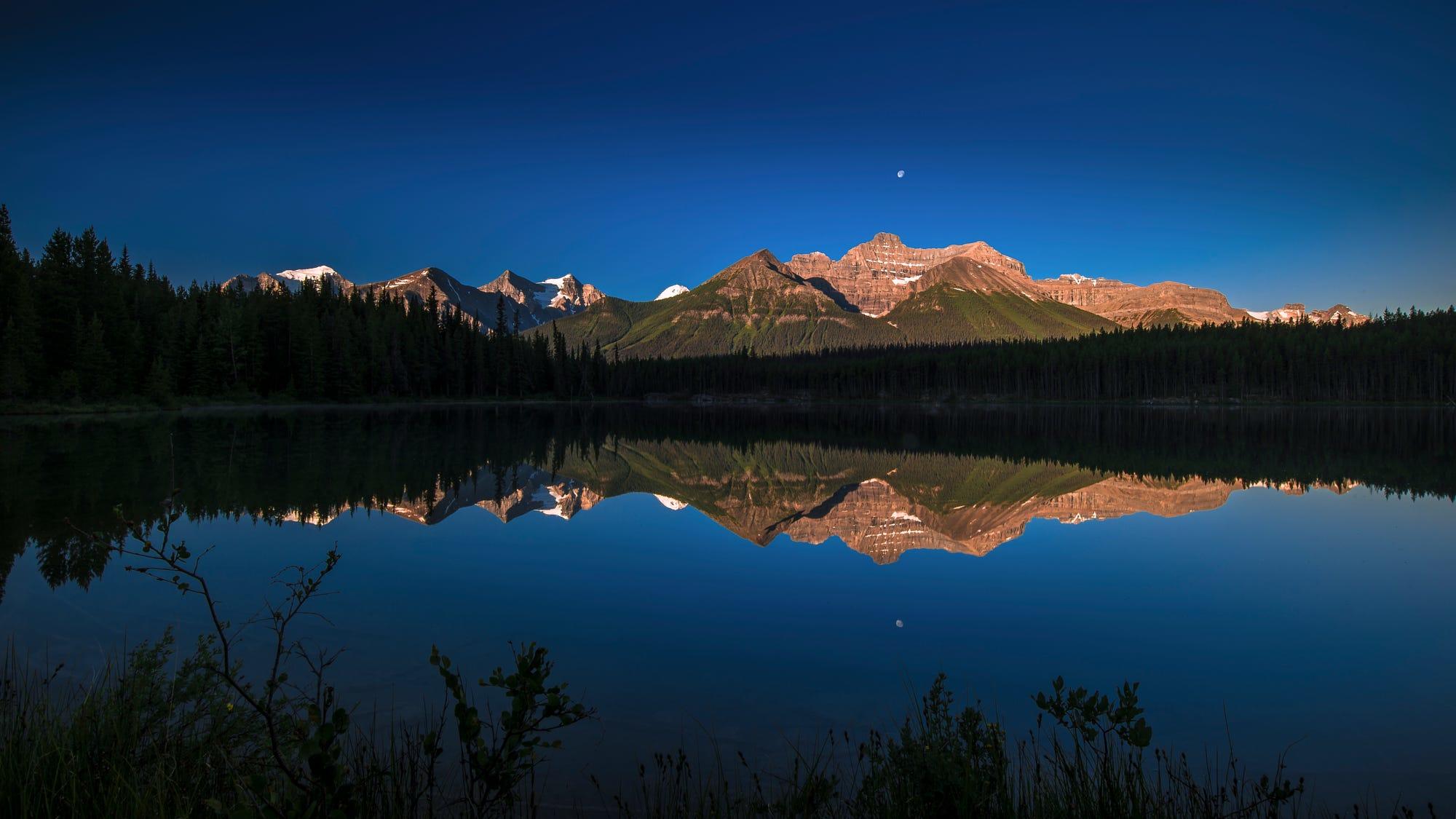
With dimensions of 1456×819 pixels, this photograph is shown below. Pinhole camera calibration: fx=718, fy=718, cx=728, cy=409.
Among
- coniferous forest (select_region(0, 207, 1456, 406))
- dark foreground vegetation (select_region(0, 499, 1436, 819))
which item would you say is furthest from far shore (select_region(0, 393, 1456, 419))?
dark foreground vegetation (select_region(0, 499, 1436, 819))

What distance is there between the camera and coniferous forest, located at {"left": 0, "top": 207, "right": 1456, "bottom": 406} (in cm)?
6975

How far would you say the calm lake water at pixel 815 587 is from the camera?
8.84 m

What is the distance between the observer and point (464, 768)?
22.0ft

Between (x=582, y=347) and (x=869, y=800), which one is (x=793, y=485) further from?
(x=582, y=347)

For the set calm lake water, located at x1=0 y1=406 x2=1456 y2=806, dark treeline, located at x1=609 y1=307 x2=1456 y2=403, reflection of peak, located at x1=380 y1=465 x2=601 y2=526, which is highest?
dark treeline, located at x1=609 y1=307 x2=1456 y2=403

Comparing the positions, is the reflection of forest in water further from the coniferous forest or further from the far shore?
the coniferous forest

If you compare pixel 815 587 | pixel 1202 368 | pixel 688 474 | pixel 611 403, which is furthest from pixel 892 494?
pixel 1202 368

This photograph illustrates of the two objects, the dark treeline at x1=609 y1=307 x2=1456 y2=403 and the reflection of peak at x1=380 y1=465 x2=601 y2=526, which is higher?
the dark treeline at x1=609 y1=307 x2=1456 y2=403

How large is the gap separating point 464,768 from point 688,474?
27585mm

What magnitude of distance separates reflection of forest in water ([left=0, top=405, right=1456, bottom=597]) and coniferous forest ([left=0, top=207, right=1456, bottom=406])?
16404 mm

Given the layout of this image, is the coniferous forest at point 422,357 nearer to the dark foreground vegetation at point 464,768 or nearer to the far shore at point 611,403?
the far shore at point 611,403

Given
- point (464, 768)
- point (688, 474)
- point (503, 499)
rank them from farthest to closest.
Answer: point (688, 474) < point (503, 499) < point (464, 768)

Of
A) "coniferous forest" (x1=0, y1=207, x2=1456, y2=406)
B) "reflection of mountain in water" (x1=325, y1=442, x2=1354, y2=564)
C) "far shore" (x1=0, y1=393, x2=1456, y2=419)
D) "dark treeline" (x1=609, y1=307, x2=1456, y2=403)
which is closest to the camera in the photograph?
"reflection of mountain in water" (x1=325, y1=442, x2=1354, y2=564)

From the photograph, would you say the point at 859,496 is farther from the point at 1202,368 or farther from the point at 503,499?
the point at 1202,368
